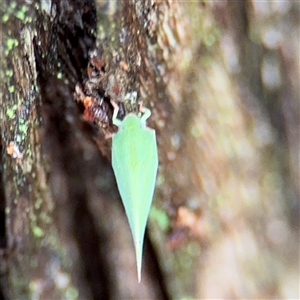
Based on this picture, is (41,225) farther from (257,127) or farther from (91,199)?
(257,127)

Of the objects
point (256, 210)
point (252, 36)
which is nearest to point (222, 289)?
point (256, 210)
